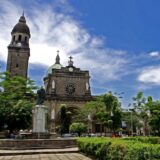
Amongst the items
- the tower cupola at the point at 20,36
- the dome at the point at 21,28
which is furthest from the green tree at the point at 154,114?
the dome at the point at 21,28

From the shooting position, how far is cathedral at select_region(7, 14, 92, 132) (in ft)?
185

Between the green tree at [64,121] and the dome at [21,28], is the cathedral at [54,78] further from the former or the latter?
the green tree at [64,121]

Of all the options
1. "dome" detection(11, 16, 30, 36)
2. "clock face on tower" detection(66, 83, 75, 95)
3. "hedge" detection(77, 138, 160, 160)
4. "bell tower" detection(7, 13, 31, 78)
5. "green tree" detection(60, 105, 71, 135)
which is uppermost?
"dome" detection(11, 16, 30, 36)

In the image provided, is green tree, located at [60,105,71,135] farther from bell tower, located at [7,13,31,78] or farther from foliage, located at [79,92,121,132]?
bell tower, located at [7,13,31,78]

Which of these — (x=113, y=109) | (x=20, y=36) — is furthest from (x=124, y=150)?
(x=20, y=36)

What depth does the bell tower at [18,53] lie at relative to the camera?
2223 inches

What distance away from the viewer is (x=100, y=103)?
49188 mm

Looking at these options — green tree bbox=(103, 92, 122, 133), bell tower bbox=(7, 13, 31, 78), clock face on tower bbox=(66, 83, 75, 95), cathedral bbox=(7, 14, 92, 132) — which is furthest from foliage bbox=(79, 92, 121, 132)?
bell tower bbox=(7, 13, 31, 78)

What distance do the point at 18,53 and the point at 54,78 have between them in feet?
32.7

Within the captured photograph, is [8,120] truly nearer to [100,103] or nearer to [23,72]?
[100,103]

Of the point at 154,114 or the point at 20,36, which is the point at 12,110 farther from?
the point at 20,36

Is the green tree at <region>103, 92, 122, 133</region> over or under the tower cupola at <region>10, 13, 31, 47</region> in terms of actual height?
under

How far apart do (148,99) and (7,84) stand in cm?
2390

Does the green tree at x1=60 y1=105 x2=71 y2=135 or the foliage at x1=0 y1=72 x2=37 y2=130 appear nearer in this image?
the foliage at x1=0 y1=72 x2=37 y2=130
